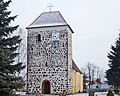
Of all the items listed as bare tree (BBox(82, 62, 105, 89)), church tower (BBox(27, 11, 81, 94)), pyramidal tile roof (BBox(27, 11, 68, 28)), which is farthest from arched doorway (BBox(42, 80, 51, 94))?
bare tree (BBox(82, 62, 105, 89))

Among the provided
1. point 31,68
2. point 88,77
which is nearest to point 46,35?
point 31,68

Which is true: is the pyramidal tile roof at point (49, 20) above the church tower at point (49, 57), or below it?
above

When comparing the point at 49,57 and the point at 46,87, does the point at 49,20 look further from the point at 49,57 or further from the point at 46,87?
the point at 46,87

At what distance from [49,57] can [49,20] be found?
475 centimetres

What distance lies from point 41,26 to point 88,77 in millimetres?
54046

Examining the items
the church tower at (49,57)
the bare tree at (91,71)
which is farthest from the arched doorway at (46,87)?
the bare tree at (91,71)

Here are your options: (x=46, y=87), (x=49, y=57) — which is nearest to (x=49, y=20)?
(x=49, y=57)

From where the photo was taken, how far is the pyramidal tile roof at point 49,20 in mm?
35938

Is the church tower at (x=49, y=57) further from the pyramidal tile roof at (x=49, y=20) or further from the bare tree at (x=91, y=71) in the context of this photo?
the bare tree at (x=91, y=71)

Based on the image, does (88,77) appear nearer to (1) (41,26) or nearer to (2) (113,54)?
(2) (113,54)

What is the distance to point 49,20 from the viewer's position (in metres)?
36.4

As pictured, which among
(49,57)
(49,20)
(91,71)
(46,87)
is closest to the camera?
(49,57)

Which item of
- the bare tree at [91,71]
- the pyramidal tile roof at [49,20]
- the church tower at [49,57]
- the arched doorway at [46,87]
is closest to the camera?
the church tower at [49,57]

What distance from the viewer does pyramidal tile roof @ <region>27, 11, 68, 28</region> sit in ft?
118
